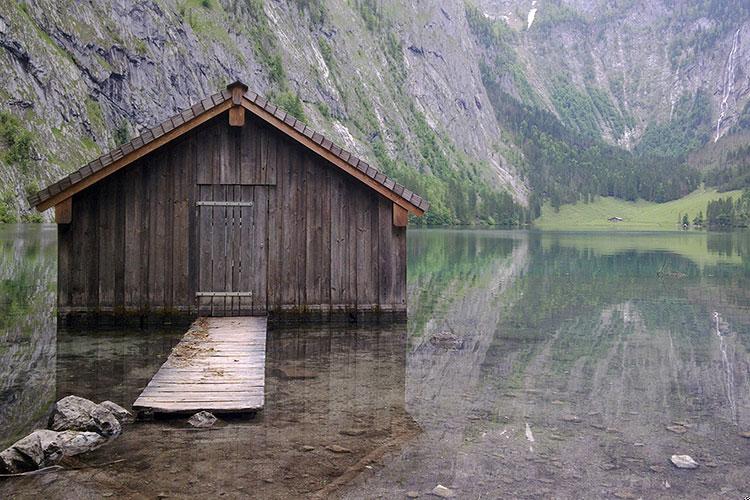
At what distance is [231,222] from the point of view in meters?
17.6

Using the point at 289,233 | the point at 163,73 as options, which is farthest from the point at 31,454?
the point at 163,73

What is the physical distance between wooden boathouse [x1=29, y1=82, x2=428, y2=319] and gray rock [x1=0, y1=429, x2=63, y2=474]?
8687 mm

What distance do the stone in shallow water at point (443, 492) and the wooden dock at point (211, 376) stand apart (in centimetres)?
318

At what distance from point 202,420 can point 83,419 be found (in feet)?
4.90

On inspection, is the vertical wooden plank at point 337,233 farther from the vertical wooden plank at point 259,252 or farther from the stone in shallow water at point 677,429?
the stone in shallow water at point 677,429

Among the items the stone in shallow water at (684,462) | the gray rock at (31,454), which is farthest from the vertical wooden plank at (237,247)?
the stone in shallow water at (684,462)

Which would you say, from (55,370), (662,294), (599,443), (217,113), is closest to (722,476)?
(599,443)

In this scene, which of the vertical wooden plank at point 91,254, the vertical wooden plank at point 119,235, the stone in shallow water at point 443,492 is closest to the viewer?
the stone in shallow water at point 443,492

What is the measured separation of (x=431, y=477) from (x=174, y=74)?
11688 centimetres

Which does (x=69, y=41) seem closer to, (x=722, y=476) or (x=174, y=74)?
(x=174, y=74)

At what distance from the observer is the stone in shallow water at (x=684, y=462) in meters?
9.05

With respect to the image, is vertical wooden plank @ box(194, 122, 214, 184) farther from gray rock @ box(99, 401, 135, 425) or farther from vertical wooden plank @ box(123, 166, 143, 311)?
gray rock @ box(99, 401, 135, 425)

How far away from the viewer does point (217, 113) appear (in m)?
16.9

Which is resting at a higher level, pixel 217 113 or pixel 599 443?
Result: pixel 217 113
